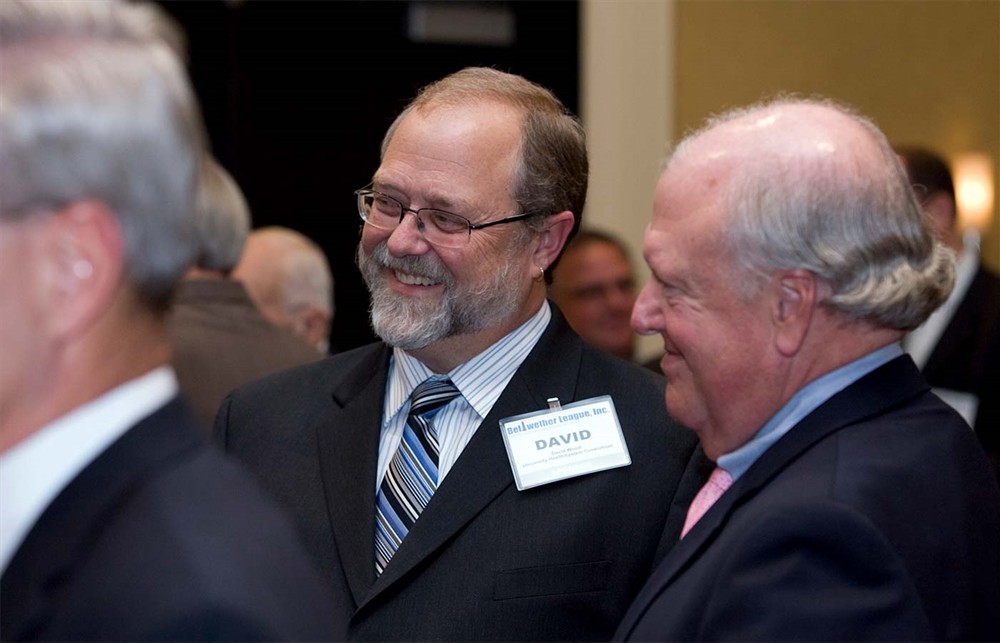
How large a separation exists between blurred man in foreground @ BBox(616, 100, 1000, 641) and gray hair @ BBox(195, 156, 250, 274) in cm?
194

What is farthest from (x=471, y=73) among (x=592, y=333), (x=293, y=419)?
(x=592, y=333)

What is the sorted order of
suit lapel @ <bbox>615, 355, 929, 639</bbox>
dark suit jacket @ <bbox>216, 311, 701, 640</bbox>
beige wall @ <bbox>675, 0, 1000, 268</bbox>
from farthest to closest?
beige wall @ <bbox>675, 0, 1000, 268</bbox> → dark suit jacket @ <bbox>216, 311, 701, 640</bbox> → suit lapel @ <bbox>615, 355, 929, 639</bbox>

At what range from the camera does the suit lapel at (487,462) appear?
216 centimetres

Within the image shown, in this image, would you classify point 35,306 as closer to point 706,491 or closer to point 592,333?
point 706,491

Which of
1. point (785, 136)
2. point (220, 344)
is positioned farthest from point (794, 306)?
point (220, 344)

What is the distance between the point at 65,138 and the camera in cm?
114

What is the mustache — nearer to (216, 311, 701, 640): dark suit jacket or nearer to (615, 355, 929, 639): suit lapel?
(216, 311, 701, 640): dark suit jacket

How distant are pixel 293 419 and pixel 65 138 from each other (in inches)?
54.6

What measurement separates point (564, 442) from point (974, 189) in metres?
A: 4.57

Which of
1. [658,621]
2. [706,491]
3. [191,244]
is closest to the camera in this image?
[191,244]

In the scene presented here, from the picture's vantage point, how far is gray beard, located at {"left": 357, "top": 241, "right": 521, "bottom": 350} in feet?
7.68

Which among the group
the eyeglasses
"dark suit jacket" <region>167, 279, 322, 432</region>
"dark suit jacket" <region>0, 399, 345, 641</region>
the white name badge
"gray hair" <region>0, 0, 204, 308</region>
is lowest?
"dark suit jacket" <region>167, 279, 322, 432</region>

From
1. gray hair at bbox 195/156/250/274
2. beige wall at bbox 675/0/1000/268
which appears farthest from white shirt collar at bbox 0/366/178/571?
beige wall at bbox 675/0/1000/268

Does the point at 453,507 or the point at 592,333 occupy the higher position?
the point at 453,507
